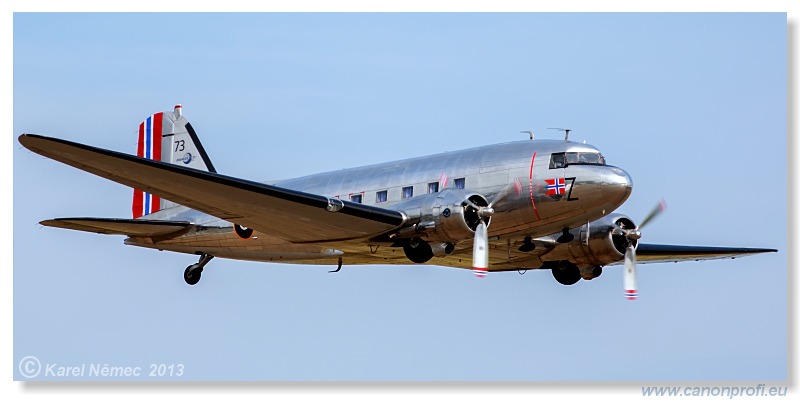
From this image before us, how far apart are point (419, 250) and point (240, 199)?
124 inches

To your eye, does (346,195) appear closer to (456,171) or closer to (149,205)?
(456,171)

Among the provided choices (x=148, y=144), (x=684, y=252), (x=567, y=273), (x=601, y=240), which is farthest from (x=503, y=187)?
(x=148, y=144)

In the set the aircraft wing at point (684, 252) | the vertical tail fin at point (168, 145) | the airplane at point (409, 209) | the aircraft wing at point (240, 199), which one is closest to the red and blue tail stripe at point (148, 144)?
the vertical tail fin at point (168, 145)

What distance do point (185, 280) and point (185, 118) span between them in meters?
3.82

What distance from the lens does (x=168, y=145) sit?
2869cm

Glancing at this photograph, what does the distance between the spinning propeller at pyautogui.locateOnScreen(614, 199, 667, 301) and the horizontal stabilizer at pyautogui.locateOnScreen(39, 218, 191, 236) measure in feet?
28.1

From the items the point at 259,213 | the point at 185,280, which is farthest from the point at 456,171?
the point at 185,280

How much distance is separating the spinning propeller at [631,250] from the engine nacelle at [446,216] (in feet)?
13.3

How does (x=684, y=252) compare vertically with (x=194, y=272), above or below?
above

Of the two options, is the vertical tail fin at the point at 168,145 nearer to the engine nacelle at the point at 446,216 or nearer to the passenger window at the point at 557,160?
the engine nacelle at the point at 446,216

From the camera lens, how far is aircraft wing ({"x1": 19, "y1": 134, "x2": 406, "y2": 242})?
21125mm

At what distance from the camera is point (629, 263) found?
83.6 feet

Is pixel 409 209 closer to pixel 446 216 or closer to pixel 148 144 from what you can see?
pixel 446 216

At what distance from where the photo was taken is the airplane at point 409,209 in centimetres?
2223
